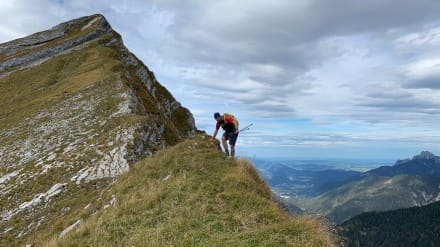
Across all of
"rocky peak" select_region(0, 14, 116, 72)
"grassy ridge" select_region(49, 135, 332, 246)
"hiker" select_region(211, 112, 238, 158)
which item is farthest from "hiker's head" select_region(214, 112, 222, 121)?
"rocky peak" select_region(0, 14, 116, 72)

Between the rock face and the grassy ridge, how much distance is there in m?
2.90

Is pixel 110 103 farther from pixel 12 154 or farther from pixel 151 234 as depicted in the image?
pixel 151 234

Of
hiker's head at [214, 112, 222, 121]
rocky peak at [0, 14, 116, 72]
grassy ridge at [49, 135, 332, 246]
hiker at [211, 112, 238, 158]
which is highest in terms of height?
rocky peak at [0, 14, 116, 72]

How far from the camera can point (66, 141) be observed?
28.1 metres

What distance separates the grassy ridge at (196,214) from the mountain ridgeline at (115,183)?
0.12 ft

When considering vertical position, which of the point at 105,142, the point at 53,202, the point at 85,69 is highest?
the point at 85,69

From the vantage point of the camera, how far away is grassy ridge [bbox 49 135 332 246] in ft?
31.3

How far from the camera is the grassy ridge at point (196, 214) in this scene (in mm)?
Result: 9555

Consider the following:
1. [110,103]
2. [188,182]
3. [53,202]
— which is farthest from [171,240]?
[110,103]

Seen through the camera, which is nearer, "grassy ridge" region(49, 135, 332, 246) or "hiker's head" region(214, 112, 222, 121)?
"grassy ridge" region(49, 135, 332, 246)

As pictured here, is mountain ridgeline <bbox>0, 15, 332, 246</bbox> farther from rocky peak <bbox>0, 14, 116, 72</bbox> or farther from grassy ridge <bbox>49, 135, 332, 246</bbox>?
Result: rocky peak <bbox>0, 14, 116, 72</bbox>

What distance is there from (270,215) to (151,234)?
3.86 m

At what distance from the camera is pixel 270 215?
10.9 metres

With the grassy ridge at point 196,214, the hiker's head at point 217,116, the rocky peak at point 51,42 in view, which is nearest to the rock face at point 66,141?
the grassy ridge at point 196,214
